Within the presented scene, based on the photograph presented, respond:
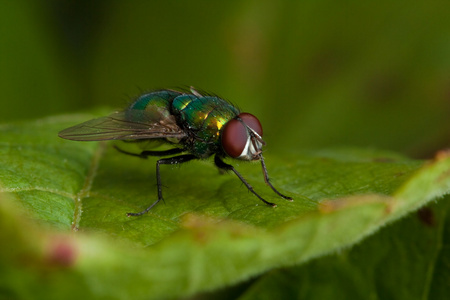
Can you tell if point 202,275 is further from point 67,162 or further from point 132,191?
point 67,162

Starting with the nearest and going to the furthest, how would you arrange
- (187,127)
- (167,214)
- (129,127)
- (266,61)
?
(167,214)
(129,127)
(187,127)
(266,61)

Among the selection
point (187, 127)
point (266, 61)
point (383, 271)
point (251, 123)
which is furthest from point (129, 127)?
point (266, 61)

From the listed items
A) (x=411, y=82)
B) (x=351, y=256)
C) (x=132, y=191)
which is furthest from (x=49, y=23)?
(x=351, y=256)

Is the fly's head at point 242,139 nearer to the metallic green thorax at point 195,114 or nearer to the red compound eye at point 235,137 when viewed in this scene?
the red compound eye at point 235,137

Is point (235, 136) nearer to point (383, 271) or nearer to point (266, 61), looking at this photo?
point (383, 271)

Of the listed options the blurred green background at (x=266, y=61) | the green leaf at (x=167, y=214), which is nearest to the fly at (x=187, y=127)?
the green leaf at (x=167, y=214)

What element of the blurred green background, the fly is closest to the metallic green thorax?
the fly

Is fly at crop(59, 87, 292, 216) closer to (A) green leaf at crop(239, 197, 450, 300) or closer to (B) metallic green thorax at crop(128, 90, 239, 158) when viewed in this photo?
(B) metallic green thorax at crop(128, 90, 239, 158)
